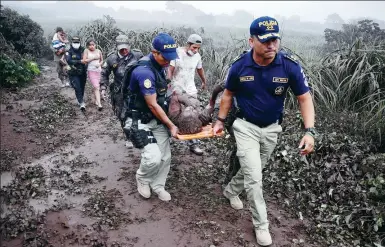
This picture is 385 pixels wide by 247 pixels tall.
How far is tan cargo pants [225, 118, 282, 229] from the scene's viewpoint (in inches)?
122

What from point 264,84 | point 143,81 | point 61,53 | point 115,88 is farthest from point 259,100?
point 61,53

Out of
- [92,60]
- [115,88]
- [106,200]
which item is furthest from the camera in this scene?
[92,60]

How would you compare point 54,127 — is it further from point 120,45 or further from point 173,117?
point 173,117

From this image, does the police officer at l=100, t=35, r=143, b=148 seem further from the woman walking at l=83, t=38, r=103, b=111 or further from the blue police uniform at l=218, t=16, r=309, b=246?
the blue police uniform at l=218, t=16, r=309, b=246

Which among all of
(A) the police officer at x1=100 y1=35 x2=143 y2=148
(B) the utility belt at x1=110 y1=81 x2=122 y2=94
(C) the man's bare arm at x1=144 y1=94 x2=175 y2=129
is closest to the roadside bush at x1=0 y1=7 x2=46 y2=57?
(A) the police officer at x1=100 y1=35 x2=143 y2=148

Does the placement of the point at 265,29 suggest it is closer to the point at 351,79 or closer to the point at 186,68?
the point at 186,68

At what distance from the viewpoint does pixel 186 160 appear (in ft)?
16.6

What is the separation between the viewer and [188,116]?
3707 mm

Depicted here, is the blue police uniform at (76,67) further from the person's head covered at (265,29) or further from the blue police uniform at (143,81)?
the person's head covered at (265,29)

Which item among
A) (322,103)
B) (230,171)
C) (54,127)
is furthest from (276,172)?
(54,127)

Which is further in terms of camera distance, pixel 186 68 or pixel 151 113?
pixel 186 68

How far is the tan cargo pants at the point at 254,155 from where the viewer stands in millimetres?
3109

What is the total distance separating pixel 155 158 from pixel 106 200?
835 millimetres

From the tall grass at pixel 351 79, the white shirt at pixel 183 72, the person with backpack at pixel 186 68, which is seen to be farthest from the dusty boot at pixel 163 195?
the tall grass at pixel 351 79
